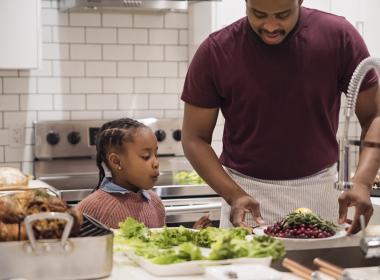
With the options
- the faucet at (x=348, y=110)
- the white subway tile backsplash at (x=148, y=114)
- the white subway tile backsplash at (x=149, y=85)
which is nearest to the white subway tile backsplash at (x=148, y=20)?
the white subway tile backsplash at (x=149, y=85)

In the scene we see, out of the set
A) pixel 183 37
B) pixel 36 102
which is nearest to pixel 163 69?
pixel 183 37

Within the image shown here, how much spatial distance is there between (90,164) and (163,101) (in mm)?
680

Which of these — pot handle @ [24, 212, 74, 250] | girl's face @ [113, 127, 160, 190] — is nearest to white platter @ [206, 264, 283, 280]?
pot handle @ [24, 212, 74, 250]

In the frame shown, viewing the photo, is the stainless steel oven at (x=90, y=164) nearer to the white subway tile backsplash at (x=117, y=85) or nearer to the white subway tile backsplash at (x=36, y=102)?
the white subway tile backsplash at (x=36, y=102)

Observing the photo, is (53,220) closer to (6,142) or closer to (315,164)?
(315,164)

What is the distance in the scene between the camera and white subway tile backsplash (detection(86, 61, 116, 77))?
496 centimetres

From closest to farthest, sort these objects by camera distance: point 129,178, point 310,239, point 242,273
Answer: point 242,273 < point 310,239 < point 129,178

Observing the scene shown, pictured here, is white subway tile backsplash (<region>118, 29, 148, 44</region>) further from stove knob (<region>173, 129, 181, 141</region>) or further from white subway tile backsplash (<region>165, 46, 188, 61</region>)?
stove knob (<region>173, 129, 181, 141</region>)

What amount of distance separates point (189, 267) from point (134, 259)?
0.21m

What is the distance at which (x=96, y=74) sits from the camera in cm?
498

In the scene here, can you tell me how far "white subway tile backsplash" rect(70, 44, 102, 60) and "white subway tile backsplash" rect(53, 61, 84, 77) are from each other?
40 millimetres

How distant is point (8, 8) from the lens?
4379mm

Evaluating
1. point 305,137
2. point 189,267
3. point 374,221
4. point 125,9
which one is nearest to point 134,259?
point 189,267

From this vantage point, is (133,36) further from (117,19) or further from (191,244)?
(191,244)
